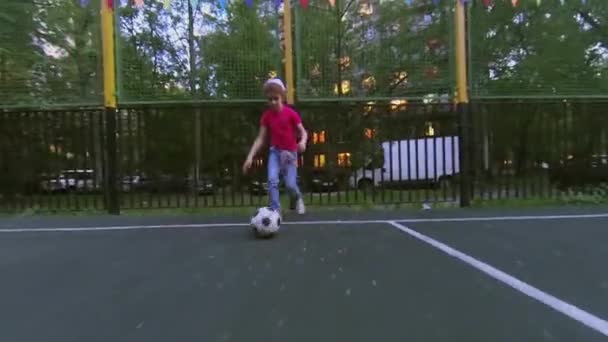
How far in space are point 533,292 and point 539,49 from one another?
40.4ft

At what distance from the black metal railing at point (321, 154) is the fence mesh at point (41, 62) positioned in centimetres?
36

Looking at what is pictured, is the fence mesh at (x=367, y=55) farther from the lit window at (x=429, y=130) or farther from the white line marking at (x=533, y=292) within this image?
the white line marking at (x=533, y=292)

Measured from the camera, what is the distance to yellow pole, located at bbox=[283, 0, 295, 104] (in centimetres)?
990

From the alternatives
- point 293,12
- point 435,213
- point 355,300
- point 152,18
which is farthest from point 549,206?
point 152,18

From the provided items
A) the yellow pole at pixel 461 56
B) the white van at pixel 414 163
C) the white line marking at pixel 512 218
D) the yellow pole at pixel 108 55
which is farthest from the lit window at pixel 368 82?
the yellow pole at pixel 108 55

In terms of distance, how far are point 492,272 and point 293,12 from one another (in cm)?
642

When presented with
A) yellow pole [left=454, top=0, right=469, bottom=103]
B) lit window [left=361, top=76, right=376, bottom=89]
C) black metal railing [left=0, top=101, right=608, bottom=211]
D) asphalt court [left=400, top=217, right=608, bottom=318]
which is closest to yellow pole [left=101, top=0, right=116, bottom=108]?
black metal railing [left=0, top=101, right=608, bottom=211]

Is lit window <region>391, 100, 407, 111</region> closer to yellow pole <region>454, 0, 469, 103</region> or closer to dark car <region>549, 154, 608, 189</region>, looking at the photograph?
yellow pole <region>454, 0, 469, 103</region>

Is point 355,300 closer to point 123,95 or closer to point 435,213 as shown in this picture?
point 435,213

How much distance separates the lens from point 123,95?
9.87 meters

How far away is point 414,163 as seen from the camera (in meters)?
10.1

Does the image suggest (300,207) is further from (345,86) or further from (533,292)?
(533,292)

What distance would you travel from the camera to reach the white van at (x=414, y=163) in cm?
Answer: 1005

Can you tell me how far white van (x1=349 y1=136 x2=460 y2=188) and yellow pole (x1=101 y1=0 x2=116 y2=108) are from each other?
4.03 meters
